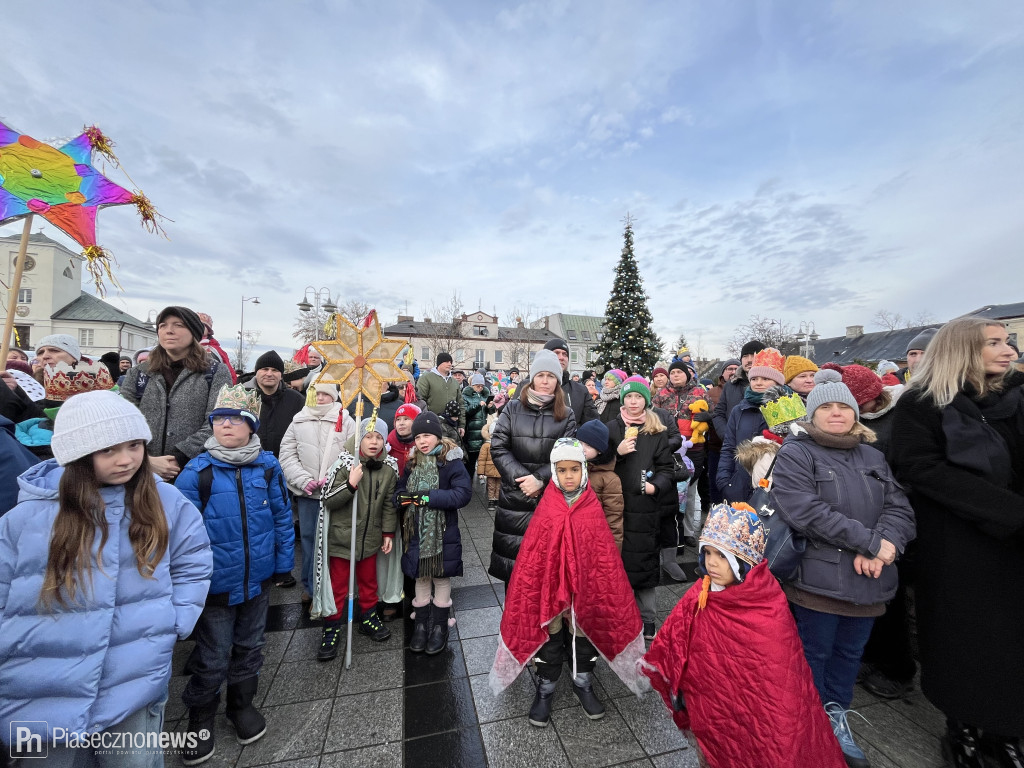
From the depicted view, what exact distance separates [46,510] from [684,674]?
293 cm

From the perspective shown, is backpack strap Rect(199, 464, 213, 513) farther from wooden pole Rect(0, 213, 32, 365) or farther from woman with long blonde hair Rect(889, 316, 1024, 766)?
woman with long blonde hair Rect(889, 316, 1024, 766)

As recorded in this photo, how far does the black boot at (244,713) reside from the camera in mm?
2402

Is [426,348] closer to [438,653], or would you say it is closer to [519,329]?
[519,329]

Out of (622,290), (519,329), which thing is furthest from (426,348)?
(622,290)

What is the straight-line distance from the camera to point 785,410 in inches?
126

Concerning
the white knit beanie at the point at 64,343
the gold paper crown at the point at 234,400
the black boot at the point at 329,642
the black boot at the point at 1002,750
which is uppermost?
the white knit beanie at the point at 64,343

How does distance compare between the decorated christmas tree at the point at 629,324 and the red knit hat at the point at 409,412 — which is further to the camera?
the decorated christmas tree at the point at 629,324

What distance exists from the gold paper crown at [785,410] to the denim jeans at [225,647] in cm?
386

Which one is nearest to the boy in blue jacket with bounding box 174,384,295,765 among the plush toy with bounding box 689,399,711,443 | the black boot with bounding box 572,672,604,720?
the black boot with bounding box 572,672,604,720

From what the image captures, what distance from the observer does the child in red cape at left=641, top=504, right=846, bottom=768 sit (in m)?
1.78

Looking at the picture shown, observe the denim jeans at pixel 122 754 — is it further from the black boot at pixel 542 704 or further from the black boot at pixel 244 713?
the black boot at pixel 542 704

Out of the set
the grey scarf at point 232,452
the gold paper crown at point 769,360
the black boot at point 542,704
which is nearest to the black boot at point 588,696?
the black boot at point 542,704

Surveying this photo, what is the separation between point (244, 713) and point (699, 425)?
16.1ft

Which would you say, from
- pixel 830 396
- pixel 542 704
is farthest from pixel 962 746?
pixel 542 704
